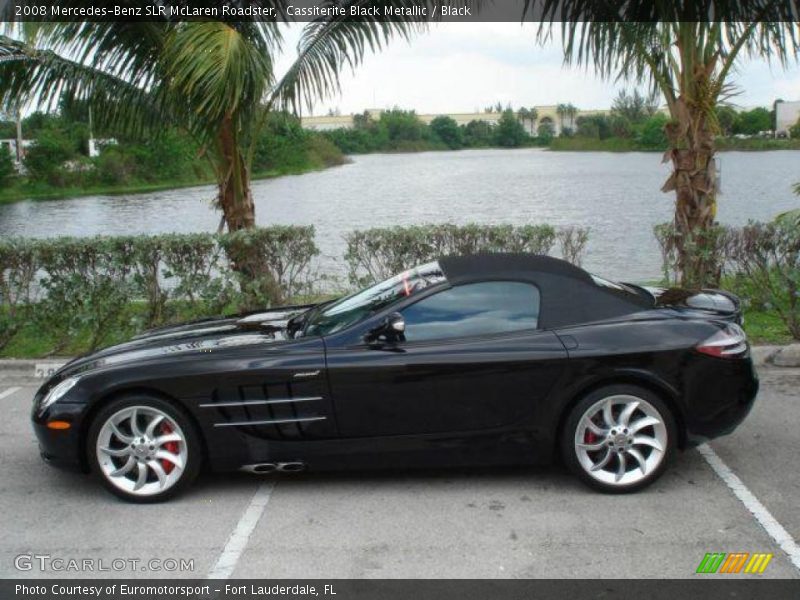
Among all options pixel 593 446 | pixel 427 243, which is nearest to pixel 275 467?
pixel 593 446

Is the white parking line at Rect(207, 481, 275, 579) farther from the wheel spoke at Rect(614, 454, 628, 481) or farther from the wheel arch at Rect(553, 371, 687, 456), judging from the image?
the wheel spoke at Rect(614, 454, 628, 481)

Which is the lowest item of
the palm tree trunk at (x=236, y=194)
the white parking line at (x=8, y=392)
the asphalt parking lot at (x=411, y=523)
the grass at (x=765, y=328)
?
the asphalt parking lot at (x=411, y=523)

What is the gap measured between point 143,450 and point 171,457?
0.16 m

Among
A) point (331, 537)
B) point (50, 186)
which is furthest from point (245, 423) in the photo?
point (50, 186)

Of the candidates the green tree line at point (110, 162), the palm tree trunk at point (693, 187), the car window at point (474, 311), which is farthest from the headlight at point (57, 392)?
the green tree line at point (110, 162)

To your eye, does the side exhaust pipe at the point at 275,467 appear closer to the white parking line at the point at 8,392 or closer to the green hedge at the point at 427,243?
the white parking line at the point at 8,392

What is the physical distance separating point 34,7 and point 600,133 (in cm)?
1065

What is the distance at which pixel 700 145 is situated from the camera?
8461 mm

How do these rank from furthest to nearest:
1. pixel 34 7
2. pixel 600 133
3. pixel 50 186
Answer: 1. pixel 50 186
2. pixel 600 133
3. pixel 34 7

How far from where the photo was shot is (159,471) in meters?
4.86

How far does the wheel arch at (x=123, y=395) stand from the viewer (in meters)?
4.86

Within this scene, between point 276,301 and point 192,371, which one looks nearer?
point 192,371

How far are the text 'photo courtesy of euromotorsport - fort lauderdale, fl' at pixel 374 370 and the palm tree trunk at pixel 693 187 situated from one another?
30 millimetres
